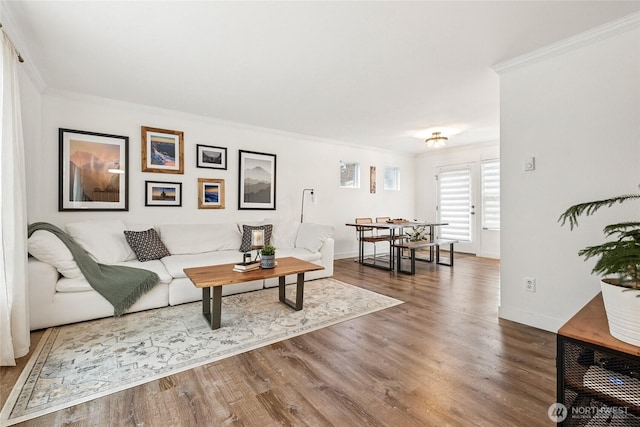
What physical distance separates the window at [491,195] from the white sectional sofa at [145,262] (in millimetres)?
3789

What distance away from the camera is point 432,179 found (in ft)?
23.4

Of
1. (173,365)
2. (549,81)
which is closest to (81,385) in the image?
(173,365)

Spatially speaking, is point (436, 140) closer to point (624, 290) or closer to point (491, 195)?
point (491, 195)

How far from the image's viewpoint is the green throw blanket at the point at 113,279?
2.71 meters

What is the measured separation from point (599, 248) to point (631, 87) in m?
1.73

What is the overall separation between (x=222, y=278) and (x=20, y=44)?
8.28ft

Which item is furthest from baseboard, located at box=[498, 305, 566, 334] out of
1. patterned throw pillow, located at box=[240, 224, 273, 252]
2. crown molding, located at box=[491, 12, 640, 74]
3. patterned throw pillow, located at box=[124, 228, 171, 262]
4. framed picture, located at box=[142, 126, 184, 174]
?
framed picture, located at box=[142, 126, 184, 174]

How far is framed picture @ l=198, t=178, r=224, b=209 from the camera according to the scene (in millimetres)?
4383

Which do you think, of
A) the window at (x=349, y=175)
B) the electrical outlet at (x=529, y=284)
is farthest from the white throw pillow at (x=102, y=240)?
the electrical outlet at (x=529, y=284)

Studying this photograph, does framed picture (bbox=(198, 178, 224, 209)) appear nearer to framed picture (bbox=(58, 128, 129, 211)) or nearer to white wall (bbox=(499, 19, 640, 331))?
framed picture (bbox=(58, 128, 129, 211))

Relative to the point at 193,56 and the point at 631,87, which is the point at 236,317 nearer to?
the point at 193,56

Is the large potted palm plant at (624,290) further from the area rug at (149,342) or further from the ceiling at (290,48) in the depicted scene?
the area rug at (149,342)

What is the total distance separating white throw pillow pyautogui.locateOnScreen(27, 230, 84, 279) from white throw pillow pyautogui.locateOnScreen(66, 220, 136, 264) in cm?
50

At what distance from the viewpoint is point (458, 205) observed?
660cm
